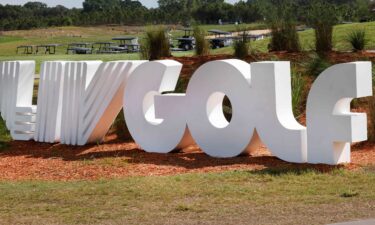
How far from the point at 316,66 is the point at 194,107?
15.7ft

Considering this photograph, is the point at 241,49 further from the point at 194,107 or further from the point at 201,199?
the point at 201,199

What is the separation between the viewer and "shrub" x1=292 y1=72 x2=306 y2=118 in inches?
615

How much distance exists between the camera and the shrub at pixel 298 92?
15625 millimetres

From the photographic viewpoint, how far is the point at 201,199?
937 centimetres

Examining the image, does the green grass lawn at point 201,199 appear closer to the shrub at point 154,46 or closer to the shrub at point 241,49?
the shrub at point 241,49

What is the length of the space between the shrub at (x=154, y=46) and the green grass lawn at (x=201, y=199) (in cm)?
871

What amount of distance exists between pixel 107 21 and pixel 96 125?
2406 inches

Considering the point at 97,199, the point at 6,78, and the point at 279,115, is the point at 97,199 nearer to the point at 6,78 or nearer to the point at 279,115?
the point at 279,115

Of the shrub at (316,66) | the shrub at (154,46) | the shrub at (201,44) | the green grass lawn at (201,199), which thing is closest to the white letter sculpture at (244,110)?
the green grass lawn at (201,199)

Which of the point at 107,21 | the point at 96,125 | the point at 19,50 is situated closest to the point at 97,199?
the point at 96,125

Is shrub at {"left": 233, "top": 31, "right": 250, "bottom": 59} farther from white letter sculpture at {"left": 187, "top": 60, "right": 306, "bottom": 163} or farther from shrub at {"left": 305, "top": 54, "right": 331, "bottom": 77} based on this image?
white letter sculpture at {"left": 187, "top": 60, "right": 306, "bottom": 163}

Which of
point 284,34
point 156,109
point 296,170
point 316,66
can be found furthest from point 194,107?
point 284,34

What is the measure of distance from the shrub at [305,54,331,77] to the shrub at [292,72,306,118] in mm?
711

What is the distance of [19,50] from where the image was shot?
47.0 meters
